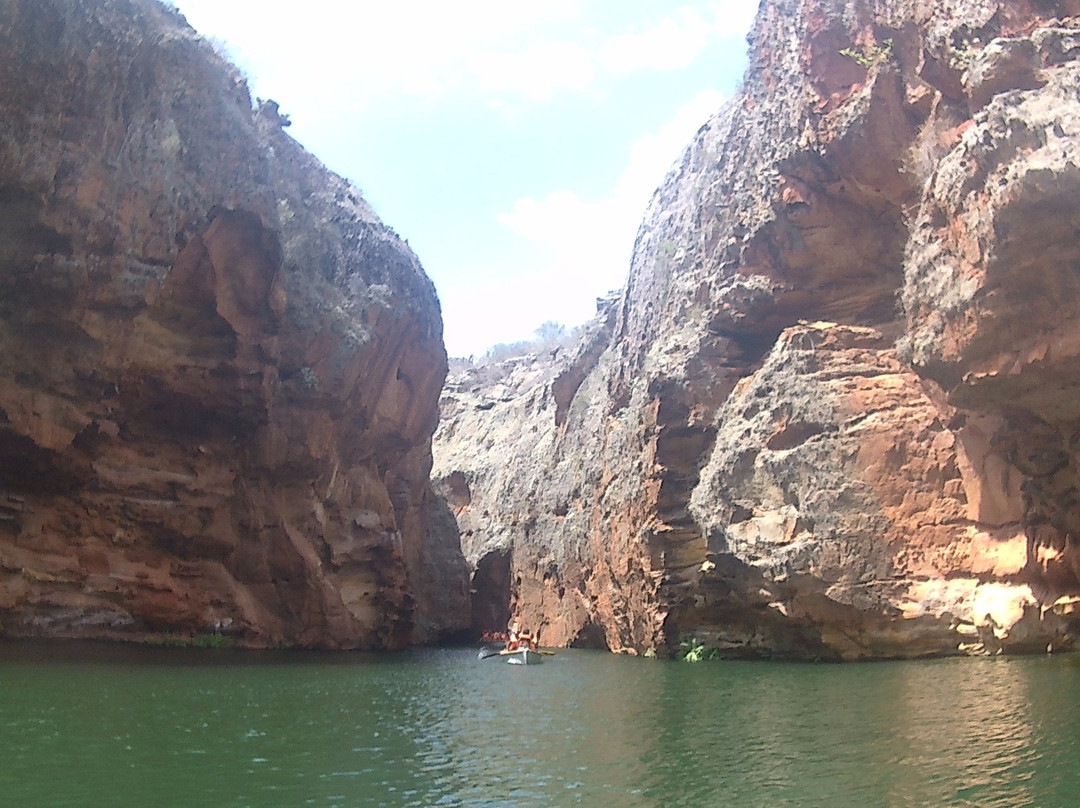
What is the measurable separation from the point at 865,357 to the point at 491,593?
31.7 metres

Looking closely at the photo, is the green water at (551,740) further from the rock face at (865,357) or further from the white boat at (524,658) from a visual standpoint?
the white boat at (524,658)

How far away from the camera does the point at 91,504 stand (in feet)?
77.5

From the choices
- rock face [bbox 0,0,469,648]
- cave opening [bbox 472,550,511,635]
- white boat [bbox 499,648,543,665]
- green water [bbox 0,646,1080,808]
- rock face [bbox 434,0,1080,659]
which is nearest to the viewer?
green water [bbox 0,646,1080,808]

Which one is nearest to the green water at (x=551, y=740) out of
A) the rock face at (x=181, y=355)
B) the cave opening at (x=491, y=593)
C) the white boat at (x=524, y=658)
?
the rock face at (x=181, y=355)

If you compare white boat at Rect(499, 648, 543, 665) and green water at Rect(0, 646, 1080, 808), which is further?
white boat at Rect(499, 648, 543, 665)

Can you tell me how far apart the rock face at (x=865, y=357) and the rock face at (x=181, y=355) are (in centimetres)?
990

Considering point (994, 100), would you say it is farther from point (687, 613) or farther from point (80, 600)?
point (80, 600)

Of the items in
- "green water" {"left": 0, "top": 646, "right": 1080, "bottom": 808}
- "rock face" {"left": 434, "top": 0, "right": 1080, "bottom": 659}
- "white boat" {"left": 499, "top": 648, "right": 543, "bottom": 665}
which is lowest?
"white boat" {"left": 499, "top": 648, "right": 543, "bottom": 665}

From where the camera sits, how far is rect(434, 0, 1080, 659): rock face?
15.6 meters

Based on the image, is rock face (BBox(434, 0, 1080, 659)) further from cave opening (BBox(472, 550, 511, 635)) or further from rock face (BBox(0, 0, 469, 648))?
cave opening (BBox(472, 550, 511, 635))

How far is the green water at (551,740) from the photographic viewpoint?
7.88m

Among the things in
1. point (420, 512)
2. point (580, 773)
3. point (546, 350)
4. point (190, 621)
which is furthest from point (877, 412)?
point (546, 350)

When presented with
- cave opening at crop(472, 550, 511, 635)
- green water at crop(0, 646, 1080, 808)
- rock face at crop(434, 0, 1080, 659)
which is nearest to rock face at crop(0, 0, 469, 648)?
green water at crop(0, 646, 1080, 808)

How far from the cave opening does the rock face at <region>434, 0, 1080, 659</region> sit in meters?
15.8
